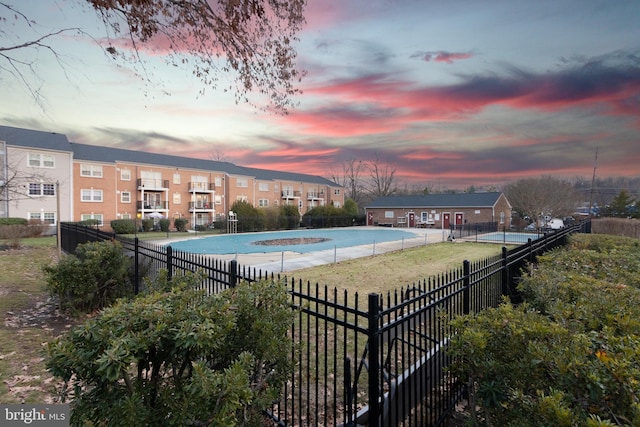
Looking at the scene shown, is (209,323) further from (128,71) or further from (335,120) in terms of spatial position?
(335,120)

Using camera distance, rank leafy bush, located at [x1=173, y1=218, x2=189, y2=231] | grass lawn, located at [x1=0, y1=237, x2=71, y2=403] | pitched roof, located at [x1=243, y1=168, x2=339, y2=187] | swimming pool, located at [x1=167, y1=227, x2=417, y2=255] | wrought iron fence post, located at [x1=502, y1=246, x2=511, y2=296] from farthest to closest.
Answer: pitched roof, located at [x1=243, y1=168, x2=339, y2=187] < leafy bush, located at [x1=173, y1=218, x2=189, y2=231] < swimming pool, located at [x1=167, y1=227, x2=417, y2=255] < wrought iron fence post, located at [x1=502, y1=246, x2=511, y2=296] < grass lawn, located at [x1=0, y1=237, x2=71, y2=403]

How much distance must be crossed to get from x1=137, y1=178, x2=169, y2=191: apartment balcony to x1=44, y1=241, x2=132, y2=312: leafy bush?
1402 inches

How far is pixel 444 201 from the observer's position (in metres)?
46.1

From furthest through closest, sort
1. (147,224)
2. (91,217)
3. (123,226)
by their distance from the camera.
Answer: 1. (147,224)
2. (91,217)
3. (123,226)

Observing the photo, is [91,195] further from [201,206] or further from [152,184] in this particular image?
[201,206]

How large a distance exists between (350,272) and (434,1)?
958cm

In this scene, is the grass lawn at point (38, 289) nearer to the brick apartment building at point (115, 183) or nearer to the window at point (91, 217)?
the brick apartment building at point (115, 183)

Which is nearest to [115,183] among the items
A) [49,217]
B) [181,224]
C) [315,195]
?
[49,217]

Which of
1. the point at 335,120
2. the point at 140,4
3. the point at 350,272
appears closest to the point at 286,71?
the point at 140,4

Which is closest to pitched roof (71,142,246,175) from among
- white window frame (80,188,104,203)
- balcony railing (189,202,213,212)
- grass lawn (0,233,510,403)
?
white window frame (80,188,104,203)

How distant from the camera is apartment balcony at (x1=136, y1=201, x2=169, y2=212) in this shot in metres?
38.4

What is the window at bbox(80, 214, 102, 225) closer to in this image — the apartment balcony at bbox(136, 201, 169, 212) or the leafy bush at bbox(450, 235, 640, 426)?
the apartment balcony at bbox(136, 201, 169, 212)

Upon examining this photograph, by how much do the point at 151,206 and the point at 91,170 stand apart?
7.38 meters

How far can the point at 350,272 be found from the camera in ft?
41.0
